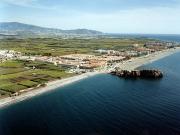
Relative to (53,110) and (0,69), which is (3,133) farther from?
(0,69)

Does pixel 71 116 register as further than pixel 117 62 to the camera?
No

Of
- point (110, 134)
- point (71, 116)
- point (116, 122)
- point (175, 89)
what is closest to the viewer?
point (110, 134)

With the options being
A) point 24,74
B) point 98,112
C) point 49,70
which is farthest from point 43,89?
point 49,70

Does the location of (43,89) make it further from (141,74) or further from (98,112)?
(141,74)

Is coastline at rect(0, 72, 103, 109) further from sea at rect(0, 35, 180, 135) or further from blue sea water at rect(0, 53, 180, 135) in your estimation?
blue sea water at rect(0, 53, 180, 135)

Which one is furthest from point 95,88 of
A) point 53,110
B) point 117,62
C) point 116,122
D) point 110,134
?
A: point 117,62

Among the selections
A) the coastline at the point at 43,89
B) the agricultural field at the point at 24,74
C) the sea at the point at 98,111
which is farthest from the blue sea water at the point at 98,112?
the agricultural field at the point at 24,74
